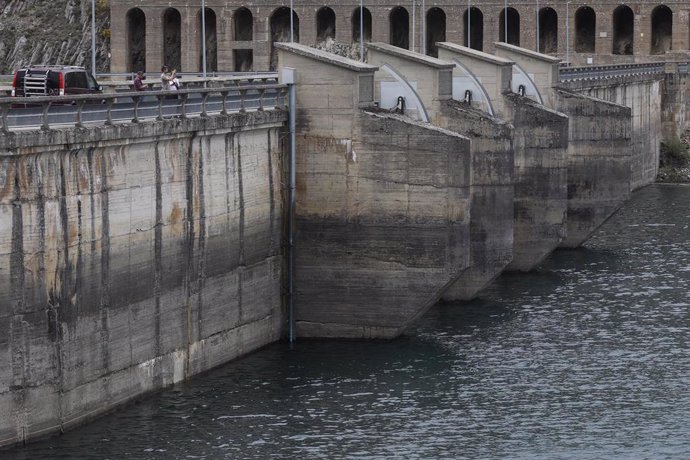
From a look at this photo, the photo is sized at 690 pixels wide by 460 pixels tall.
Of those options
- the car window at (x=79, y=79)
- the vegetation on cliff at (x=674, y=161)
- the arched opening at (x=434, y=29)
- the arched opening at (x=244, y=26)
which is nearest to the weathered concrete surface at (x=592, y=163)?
the car window at (x=79, y=79)

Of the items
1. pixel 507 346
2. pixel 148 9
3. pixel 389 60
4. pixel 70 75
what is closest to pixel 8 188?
pixel 70 75

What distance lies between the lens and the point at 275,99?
5950 cm

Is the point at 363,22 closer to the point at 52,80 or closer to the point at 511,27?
the point at 511,27

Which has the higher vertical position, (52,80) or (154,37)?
(154,37)

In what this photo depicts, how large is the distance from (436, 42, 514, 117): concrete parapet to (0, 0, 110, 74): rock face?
76.5 metres

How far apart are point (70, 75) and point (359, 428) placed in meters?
18.5

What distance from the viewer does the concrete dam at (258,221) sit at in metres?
44.6

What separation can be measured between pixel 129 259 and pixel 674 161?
81.4 meters

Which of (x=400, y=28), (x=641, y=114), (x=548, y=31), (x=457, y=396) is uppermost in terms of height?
(x=400, y=28)

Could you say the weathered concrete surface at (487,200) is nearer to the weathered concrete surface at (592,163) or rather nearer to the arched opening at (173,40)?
the weathered concrete surface at (592,163)

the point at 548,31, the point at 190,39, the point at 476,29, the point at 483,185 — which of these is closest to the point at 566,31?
the point at 548,31

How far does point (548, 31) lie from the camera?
15500cm

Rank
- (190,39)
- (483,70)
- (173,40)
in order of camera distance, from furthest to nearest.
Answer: (173,40)
(190,39)
(483,70)

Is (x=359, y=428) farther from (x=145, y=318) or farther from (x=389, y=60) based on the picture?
(x=389, y=60)
